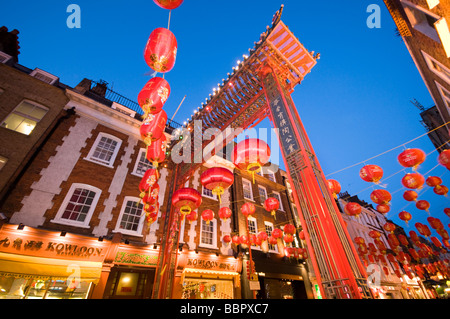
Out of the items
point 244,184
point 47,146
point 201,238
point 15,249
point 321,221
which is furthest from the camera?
point 244,184

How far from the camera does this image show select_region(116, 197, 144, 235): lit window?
32.6 feet

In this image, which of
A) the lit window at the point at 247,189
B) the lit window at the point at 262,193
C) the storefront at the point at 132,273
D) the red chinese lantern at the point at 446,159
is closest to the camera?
the red chinese lantern at the point at 446,159

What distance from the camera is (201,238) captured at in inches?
477

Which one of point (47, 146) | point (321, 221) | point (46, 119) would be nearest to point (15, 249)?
point (47, 146)

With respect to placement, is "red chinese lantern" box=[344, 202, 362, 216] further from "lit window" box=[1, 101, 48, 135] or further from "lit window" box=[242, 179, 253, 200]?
"lit window" box=[1, 101, 48, 135]

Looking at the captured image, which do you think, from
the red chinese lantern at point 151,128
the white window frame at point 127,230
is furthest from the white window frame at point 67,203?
the red chinese lantern at point 151,128

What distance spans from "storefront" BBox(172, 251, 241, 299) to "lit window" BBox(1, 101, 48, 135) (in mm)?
9743

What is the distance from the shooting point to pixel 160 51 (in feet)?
16.5

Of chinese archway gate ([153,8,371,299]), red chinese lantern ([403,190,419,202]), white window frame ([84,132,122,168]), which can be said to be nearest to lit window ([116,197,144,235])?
chinese archway gate ([153,8,371,299])

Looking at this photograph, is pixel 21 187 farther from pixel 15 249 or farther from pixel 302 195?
pixel 302 195

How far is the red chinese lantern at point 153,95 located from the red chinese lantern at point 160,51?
413 millimetres

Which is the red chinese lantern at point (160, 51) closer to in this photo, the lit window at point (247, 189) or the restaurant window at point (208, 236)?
the restaurant window at point (208, 236)

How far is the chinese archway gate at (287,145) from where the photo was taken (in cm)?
366

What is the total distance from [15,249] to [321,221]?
10.1 m
